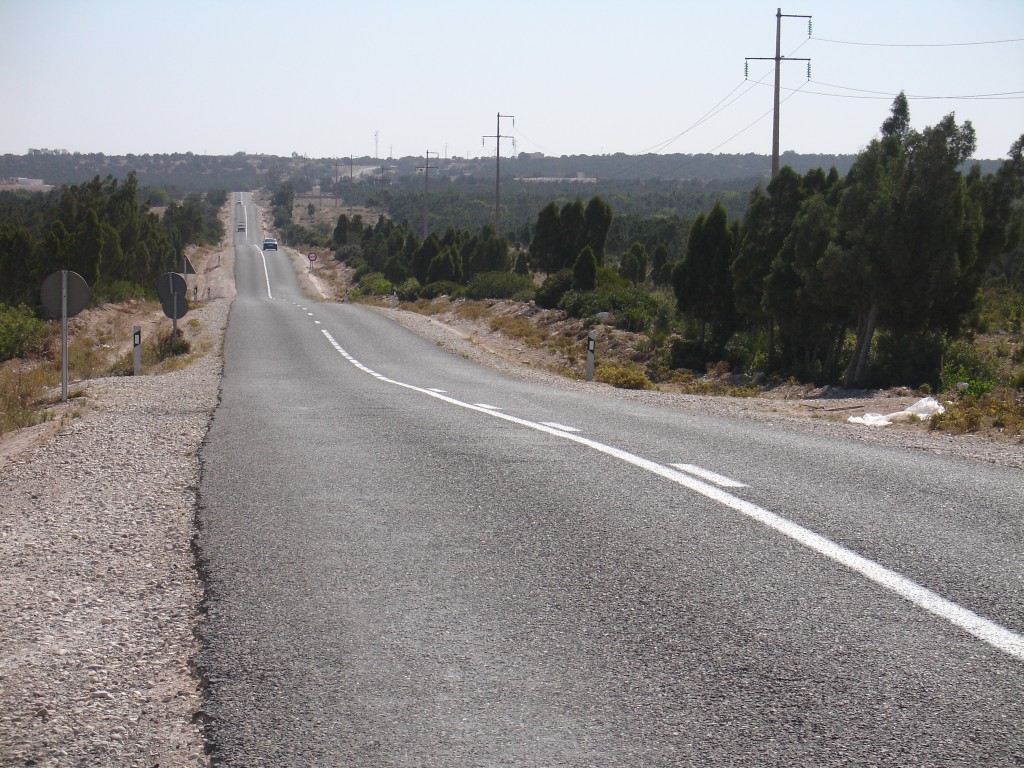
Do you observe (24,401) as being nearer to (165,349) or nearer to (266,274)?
(165,349)

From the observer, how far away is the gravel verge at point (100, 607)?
12.1ft

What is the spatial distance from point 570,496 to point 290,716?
12.8 ft

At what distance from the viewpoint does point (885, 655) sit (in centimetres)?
409

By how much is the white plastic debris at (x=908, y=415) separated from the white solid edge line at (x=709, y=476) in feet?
24.6

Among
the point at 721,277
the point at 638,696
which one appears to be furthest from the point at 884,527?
the point at 721,277

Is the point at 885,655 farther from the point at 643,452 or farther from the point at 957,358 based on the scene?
the point at 957,358

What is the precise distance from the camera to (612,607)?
4832 mm

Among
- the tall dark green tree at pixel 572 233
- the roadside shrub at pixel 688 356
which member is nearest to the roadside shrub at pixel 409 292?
the tall dark green tree at pixel 572 233

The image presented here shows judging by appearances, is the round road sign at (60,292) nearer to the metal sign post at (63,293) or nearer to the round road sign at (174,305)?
the metal sign post at (63,293)

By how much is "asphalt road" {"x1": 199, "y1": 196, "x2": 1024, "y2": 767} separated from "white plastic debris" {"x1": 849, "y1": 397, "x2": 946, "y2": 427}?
5.89 metres

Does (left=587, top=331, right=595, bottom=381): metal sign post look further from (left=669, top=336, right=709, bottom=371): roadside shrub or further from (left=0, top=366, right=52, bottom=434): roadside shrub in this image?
(left=0, top=366, right=52, bottom=434): roadside shrub

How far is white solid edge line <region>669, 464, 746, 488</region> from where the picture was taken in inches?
298

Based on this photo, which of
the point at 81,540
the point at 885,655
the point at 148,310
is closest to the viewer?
the point at 885,655

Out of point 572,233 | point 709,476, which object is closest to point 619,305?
point 572,233
